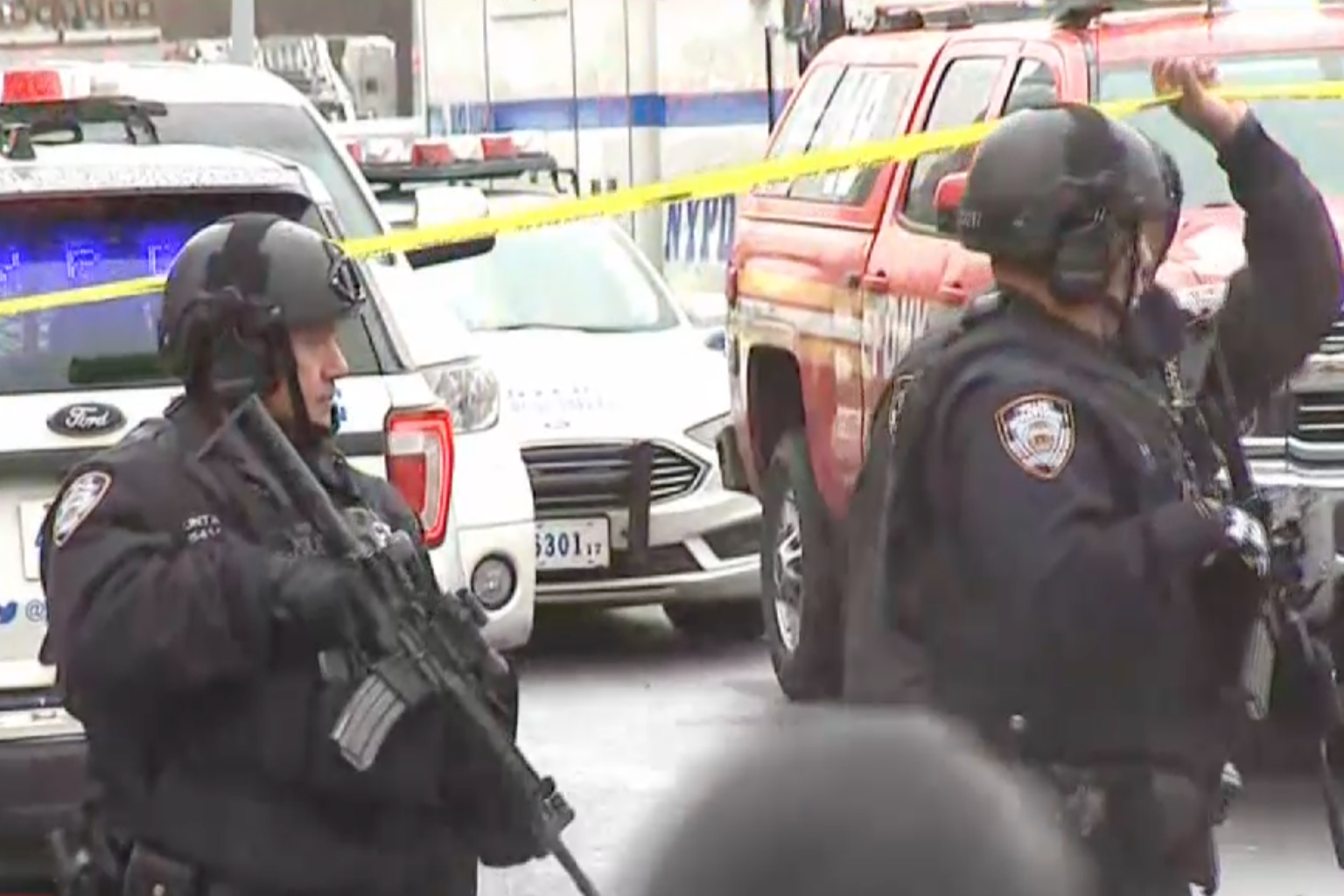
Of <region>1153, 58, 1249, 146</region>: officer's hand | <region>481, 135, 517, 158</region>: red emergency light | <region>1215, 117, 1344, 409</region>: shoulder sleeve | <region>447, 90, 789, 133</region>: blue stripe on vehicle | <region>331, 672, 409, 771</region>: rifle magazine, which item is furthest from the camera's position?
<region>447, 90, 789, 133</region>: blue stripe on vehicle

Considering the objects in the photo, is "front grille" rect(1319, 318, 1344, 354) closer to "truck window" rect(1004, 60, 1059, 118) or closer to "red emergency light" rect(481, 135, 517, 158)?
"truck window" rect(1004, 60, 1059, 118)

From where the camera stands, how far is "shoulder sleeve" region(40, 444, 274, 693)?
3883 millimetres

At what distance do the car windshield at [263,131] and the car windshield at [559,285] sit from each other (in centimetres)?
142

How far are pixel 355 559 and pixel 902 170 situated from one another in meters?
5.35

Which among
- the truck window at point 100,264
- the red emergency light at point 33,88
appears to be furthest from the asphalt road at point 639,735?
the red emergency light at point 33,88

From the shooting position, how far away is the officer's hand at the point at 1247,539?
3898mm

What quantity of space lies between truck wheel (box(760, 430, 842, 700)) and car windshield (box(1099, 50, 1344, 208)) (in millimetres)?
1711

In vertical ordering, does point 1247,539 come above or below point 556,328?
above

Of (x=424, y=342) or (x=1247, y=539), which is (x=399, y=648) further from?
(x=424, y=342)

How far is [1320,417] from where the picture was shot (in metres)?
7.60

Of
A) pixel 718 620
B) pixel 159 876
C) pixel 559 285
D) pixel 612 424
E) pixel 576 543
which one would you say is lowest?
pixel 718 620

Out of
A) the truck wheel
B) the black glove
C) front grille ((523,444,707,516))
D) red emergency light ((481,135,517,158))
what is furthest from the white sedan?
the black glove

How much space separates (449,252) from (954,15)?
5.64ft

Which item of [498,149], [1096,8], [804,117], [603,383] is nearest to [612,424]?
[603,383]
